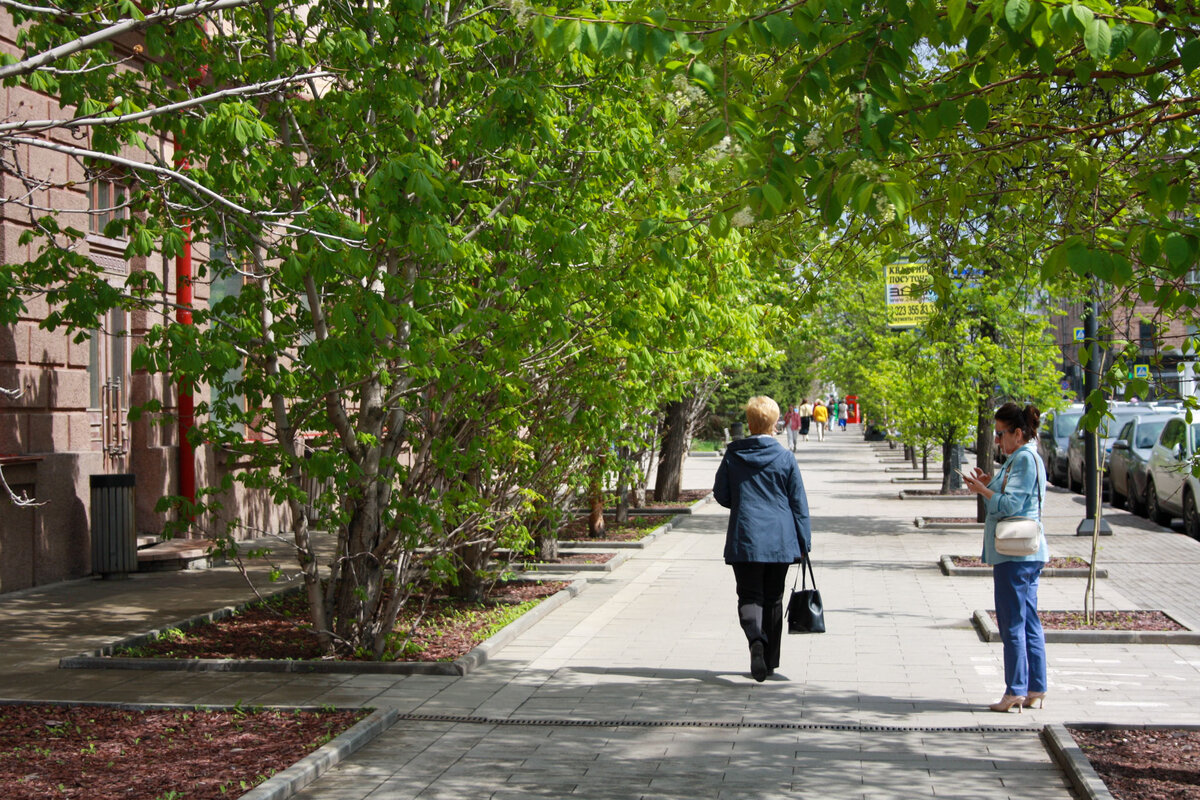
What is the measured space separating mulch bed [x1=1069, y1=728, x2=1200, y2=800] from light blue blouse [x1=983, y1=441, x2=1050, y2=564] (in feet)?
3.45

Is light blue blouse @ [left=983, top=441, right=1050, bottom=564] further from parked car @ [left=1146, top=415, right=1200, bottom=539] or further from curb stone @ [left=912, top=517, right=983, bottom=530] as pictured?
curb stone @ [left=912, top=517, right=983, bottom=530]

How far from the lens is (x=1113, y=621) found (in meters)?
10.2

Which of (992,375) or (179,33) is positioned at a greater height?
(179,33)

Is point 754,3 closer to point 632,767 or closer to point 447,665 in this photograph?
point 632,767

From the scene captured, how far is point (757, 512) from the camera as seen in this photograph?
830 centimetres

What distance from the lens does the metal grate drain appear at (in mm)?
7004

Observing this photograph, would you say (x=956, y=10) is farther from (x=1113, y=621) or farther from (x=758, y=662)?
(x=1113, y=621)

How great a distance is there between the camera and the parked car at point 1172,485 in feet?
60.4

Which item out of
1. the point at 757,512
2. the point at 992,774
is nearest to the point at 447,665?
the point at 757,512

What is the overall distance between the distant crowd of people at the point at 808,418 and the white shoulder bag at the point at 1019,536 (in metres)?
40.3

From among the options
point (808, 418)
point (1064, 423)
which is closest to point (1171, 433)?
point (1064, 423)

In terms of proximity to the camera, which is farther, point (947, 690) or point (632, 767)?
point (947, 690)

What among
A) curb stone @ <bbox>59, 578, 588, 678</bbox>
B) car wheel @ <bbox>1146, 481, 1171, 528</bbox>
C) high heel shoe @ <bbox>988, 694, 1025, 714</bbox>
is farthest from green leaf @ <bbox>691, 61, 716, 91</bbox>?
car wheel @ <bbox>1146, 481, 1171, 528</bbox>

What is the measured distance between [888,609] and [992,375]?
395 inches
